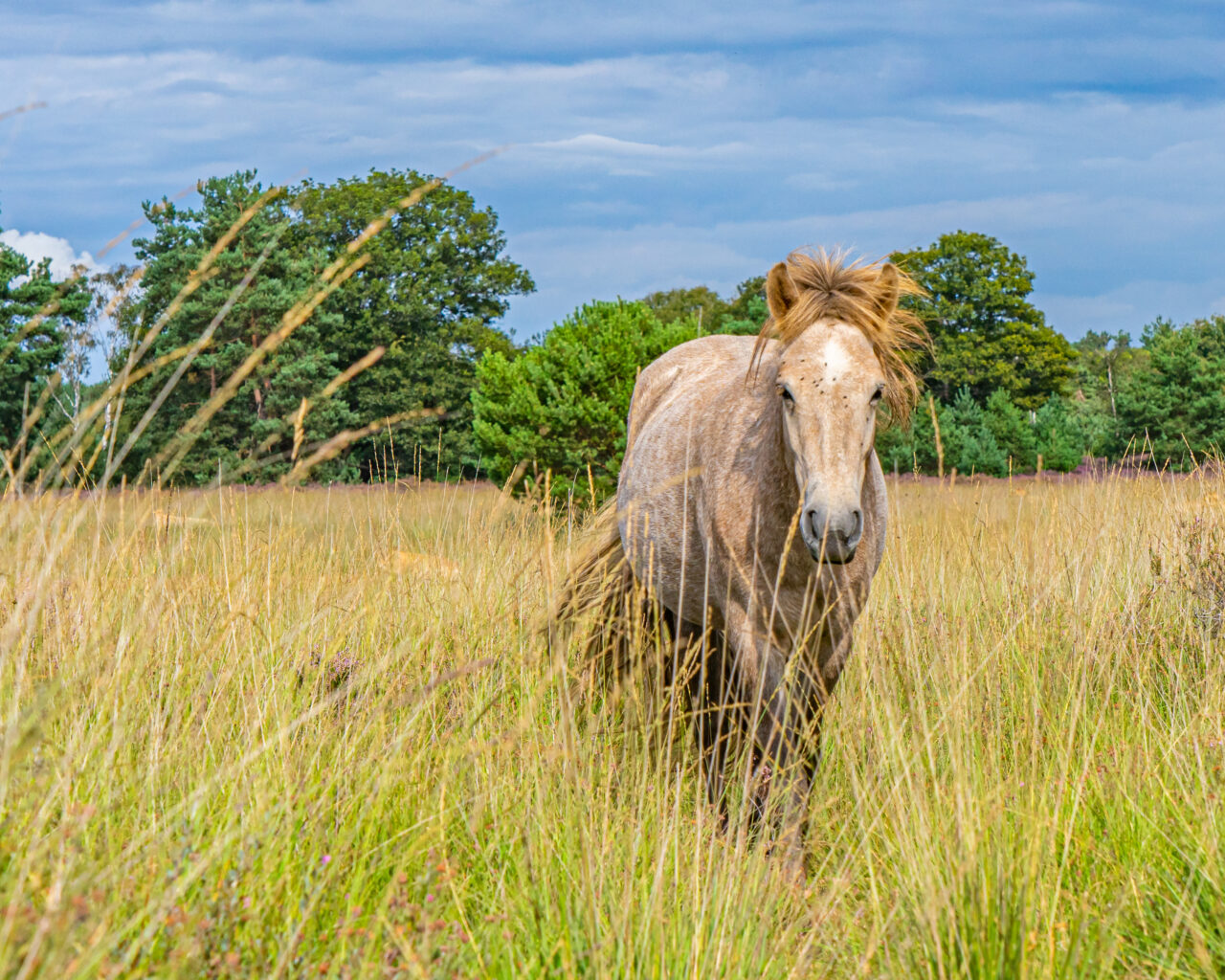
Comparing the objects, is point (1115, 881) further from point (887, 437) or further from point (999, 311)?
point (999, 311)

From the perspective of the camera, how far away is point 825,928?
2.62 meters

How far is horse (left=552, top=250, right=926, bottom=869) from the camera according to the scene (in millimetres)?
3080

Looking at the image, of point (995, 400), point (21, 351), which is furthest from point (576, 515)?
point (995, 400)

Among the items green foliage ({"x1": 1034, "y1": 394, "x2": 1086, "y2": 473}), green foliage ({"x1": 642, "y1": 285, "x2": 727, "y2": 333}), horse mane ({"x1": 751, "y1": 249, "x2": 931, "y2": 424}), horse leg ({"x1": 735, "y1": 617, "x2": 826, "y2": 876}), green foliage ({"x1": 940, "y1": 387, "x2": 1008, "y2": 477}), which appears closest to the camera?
horse leg ({"x1": 735, "y1": 617, "x2": 826, "y2": 876})

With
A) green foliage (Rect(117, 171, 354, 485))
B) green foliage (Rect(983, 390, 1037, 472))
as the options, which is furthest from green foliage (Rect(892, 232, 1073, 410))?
green foliage (Rect(117, 171, 354, 485))

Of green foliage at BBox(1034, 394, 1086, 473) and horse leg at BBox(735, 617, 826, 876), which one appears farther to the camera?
→ green foliage at BBox(1034, 394, 1086, 473)

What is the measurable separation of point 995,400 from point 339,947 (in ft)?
121

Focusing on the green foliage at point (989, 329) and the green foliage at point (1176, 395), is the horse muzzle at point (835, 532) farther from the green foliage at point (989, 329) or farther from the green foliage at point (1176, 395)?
the green foliage at point (989, 329)

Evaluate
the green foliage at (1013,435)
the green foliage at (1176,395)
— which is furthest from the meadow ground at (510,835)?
the green foliage at (1176,395)

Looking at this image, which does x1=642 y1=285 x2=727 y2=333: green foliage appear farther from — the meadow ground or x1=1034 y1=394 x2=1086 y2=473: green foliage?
the meadow ground

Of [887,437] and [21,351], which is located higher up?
[21,351]

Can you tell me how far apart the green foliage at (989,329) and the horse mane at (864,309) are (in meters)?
42.8

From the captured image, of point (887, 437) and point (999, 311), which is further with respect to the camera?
point (999, 311)

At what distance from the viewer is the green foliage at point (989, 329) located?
44.6 meters
